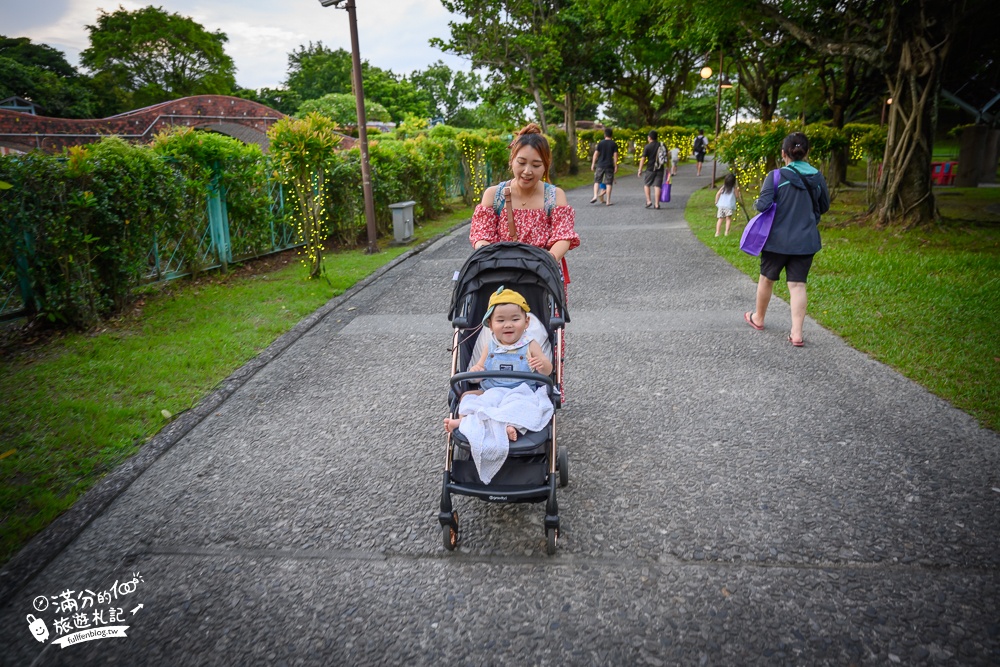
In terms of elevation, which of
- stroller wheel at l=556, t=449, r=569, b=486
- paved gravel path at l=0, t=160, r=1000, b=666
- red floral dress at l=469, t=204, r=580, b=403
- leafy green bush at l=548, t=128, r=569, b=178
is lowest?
paved gravel path at l=0, t=160, r=1000, b=666

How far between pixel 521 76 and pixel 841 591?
25993 millimetres

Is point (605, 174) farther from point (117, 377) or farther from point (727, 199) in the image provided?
point (117, 377)

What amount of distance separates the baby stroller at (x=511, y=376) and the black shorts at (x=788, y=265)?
302 centimetres

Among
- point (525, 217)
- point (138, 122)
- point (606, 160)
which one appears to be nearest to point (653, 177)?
point (606, 160)

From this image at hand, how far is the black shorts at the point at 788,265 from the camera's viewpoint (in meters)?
5.77

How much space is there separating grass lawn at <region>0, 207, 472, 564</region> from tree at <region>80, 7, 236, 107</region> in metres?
57.9

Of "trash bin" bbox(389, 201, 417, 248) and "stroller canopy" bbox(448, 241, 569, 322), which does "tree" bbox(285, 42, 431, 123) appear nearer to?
"trash bin" bbox(389, 201, 417, 248)

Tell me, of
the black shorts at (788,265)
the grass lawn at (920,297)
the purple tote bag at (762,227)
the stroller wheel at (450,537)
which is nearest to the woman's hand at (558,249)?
the stroller wheel at (450,537)

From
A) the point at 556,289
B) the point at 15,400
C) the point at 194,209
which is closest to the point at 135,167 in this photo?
the point at 194,209

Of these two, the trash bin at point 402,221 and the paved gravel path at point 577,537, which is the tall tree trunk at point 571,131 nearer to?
the trash bin at point 402,221

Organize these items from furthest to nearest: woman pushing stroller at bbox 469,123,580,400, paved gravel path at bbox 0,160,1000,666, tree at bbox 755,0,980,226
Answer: tree at bbox 755,0,980,226 → woman pushing stroller at bbox 469,123,580,400 → paved gravel path at bbox 0,160,1000,666

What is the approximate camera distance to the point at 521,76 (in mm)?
25594

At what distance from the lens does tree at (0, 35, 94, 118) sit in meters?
42.8

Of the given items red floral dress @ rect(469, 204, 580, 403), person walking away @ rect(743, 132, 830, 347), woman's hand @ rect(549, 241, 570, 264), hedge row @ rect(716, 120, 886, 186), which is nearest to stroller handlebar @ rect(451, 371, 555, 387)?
woman's hand @ rect(549, 241, 570, 264)
